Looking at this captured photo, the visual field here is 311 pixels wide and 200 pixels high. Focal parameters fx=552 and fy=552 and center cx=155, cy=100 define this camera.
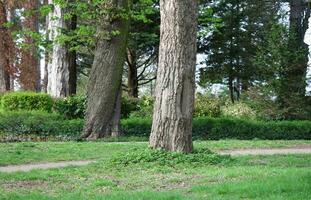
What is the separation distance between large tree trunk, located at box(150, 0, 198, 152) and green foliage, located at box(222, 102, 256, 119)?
42.7 feet

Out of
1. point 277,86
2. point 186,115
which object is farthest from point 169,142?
point 277,86

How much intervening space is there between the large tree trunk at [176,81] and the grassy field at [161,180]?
2.59 feet

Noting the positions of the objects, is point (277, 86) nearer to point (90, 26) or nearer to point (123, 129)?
point (123, 129)

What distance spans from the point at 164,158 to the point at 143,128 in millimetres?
9116

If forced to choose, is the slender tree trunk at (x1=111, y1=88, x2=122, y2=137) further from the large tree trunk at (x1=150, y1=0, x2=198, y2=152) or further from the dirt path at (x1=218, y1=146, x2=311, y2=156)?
the large tree trunk at (x1=150, y1=0, x2=198, y2=152)

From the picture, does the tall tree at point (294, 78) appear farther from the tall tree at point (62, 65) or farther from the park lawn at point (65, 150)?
the tall tree at point (62, 65)

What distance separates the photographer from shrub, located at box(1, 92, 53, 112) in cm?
2245

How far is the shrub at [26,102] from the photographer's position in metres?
22.5

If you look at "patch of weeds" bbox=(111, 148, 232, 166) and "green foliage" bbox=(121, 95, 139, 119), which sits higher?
"green foliage" bbox=(121, 95, 139, 119)

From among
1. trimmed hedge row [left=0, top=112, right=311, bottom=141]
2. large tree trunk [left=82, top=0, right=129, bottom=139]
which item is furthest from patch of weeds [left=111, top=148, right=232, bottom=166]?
trimmed hedge row [left=0, top=112, right=311, bottom=141]

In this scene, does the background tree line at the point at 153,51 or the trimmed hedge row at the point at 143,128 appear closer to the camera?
the background tree line at the point at 153,51

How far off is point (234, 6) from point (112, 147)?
66.2 feet

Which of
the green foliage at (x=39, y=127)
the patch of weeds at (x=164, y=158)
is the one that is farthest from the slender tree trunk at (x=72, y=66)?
the patch of weeds at (x=164, y=158)

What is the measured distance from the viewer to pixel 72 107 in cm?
2170
